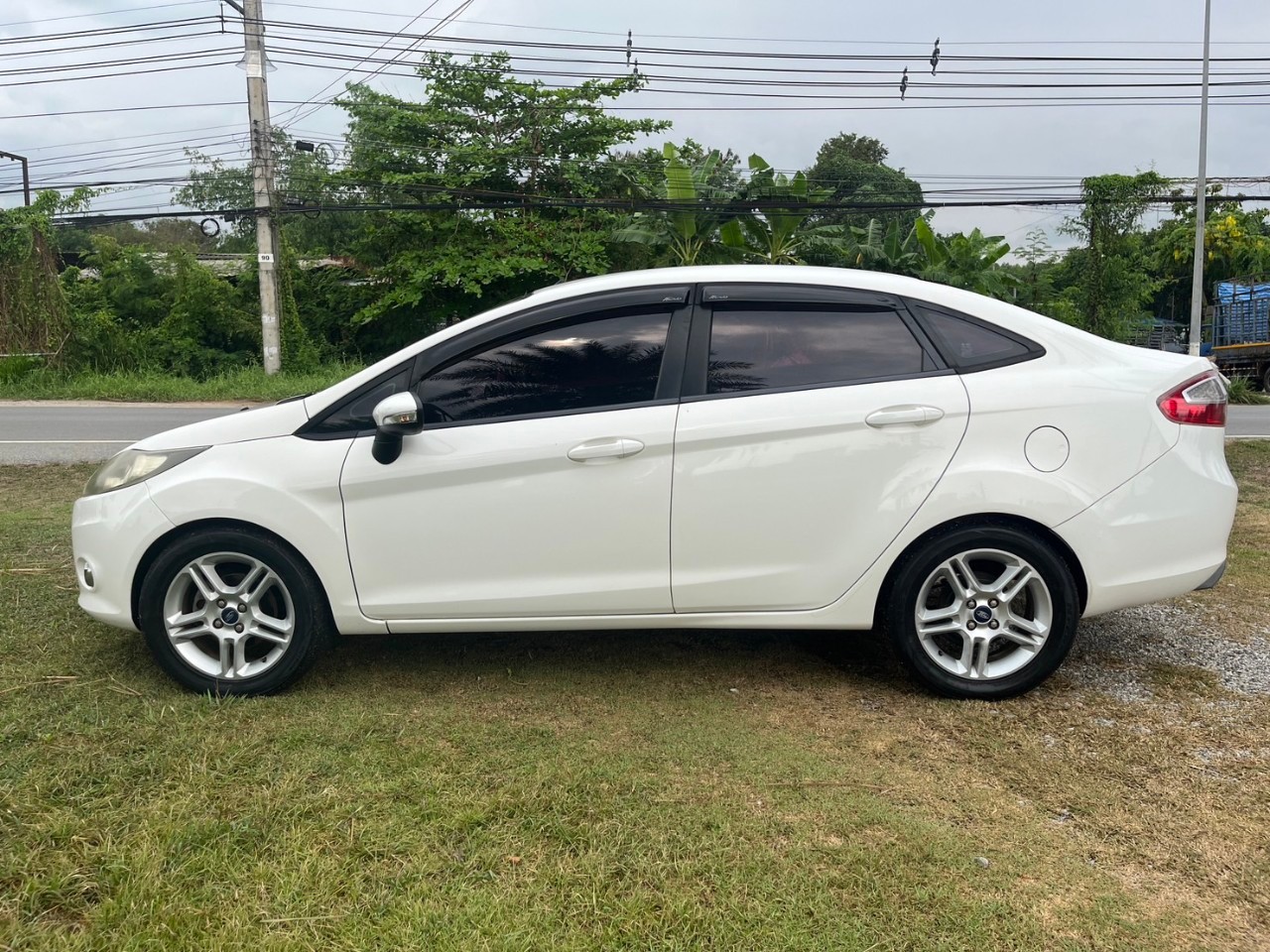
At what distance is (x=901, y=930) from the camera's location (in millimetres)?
2312

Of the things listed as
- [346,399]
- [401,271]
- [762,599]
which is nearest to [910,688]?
[762,599]

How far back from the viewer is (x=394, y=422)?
Result: 3.49 m

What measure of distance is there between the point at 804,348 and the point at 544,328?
3.35 ft

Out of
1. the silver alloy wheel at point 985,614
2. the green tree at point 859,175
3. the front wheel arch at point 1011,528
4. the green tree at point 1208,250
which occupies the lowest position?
the silver alloy wheel at point 985,614

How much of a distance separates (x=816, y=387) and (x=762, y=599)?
839mm

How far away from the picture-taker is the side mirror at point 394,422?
348 centimetres

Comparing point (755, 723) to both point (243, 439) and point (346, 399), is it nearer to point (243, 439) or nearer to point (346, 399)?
point (346, 399)

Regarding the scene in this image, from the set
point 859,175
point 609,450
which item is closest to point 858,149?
point 859,175

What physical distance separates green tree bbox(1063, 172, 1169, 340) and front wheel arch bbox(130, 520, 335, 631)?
19.0 metres

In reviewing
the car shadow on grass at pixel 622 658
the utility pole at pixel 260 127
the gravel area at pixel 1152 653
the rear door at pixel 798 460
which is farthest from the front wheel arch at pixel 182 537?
the utility pole at pixel 260 127

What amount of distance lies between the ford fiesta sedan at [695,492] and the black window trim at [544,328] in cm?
1

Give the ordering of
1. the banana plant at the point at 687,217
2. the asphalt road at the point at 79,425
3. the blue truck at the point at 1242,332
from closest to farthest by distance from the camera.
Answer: the asphalt road at the point at 79,425, the banana plant at the point at 687,217, the blue truck at the point at 1242,332

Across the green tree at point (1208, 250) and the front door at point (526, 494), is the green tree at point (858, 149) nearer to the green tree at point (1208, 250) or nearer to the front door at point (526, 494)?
the green tree at point (1208, 250)

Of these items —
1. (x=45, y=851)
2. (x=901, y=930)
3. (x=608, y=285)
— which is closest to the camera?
(x=901, y=930)
